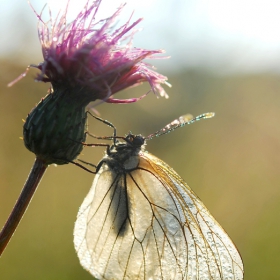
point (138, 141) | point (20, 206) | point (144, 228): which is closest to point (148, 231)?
point (144, 228)

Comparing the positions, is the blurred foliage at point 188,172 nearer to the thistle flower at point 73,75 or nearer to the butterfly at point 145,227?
the butterfly at point 145,227

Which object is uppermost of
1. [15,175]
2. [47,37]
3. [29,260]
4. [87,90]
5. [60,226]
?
[47,37]

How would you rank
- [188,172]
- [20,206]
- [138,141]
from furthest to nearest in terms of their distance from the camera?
[188,172] → [138,141] → [20,206]

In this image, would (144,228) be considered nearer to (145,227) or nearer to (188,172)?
(145,227)

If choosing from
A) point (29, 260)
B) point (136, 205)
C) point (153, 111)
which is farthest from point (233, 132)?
point (136, 205)

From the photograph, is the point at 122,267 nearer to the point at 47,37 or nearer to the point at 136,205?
the point at 136,205

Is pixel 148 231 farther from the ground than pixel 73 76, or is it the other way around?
pixel 73 76

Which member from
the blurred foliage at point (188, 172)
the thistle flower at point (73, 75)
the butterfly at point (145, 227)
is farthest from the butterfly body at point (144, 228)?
the blurred foliage at point (188, 172)
